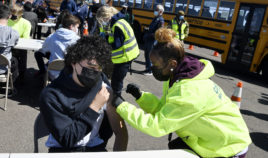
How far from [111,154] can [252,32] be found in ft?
28.7

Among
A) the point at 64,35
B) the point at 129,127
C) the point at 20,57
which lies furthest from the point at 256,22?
the point at 20,57

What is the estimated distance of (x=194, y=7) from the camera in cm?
1115

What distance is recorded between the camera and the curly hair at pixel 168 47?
1.98m

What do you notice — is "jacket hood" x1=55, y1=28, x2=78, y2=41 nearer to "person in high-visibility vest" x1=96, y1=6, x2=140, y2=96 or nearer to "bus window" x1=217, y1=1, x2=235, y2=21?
"person in high-visibility vest" x1=96, y1=6, x2=140, y2=96

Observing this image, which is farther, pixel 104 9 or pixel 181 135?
pixel 104 9

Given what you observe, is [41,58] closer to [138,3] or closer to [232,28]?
[232,28]

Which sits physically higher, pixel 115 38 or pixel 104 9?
pixel 104 9

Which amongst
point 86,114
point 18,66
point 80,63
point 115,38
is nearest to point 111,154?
point 86,114

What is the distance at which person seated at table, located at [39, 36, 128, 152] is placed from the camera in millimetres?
1722

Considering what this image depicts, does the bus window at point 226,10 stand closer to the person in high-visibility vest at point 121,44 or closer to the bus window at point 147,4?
the bus window at point 147,4

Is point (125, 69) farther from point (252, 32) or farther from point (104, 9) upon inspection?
point (252, 32)

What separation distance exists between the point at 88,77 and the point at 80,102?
18 cm

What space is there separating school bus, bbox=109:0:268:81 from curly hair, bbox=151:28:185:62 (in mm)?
7605

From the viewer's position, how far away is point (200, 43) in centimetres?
1114
